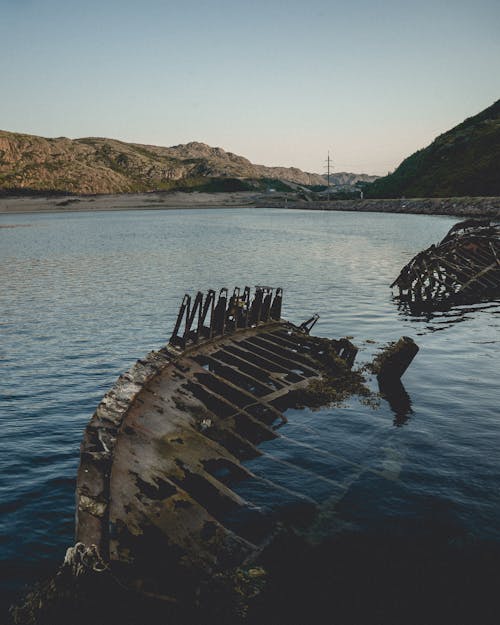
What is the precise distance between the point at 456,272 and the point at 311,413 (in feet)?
93.2

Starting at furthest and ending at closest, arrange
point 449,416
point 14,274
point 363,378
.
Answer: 1. point 14,274
2. point 363,378
3. point 449,416

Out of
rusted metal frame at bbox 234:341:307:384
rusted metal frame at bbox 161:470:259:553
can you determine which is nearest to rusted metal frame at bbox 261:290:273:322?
rusted metal frame at bbox 234:341:307:384

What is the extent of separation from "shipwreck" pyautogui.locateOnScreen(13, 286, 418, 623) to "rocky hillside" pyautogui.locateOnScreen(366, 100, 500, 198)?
13345 cm

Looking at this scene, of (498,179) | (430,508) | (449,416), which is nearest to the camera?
(430,508)

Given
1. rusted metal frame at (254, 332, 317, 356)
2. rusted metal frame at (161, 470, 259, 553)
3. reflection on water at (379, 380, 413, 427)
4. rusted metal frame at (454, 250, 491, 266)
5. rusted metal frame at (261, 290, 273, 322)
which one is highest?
rusted metal frame at (454, 250, 491, 266)

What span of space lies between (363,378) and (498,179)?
137006 mm

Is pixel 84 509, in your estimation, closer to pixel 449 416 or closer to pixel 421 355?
pixel 449 416

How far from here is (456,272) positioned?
38656 mm

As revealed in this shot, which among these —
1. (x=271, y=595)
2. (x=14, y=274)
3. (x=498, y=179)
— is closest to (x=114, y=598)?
(x=271, y=595)

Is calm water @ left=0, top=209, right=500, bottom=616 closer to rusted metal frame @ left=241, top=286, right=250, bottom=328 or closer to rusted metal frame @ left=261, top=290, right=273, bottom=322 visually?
rusted metal frame @ left=261, top=290, right=273, bottom=322

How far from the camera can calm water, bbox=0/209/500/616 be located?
10117 millimetres

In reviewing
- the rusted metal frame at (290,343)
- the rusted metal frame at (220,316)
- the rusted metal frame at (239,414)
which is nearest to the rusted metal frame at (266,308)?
the rusted metal frame at (290,343)

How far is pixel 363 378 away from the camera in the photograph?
17.9 metres

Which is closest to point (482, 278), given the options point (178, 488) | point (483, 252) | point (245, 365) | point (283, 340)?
point (483, 252)
